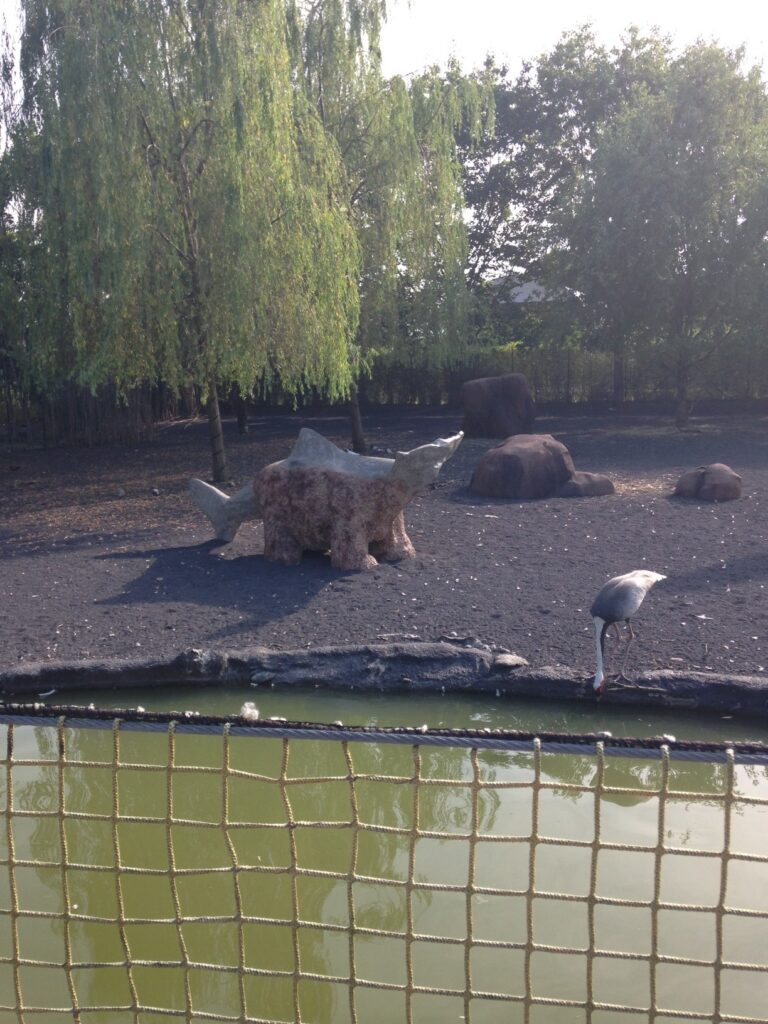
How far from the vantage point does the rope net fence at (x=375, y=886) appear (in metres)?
2.49

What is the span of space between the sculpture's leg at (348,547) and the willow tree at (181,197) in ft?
12.2

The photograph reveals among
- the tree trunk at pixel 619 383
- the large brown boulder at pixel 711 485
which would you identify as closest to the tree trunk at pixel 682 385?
the tree trunk at pixel 619 383

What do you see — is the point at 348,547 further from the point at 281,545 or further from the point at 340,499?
the point at 281,545

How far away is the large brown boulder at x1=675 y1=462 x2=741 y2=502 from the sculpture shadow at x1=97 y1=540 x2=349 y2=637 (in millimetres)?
4399

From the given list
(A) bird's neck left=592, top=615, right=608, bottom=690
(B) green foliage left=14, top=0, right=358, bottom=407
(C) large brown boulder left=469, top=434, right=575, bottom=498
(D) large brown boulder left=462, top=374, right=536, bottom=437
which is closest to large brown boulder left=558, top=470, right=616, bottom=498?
(C) large brown boulder left=469, top=434, right=575, bottom=498

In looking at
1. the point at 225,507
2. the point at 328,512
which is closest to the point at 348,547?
the point at 328,512

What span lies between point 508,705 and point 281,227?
6.65 m

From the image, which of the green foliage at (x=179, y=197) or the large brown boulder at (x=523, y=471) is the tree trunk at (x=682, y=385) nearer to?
the large brown boulder at (x=523, y=471)

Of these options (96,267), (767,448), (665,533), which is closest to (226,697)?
(665,533)

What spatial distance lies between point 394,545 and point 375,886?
4369 millimetres

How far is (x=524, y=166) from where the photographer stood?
2422cm

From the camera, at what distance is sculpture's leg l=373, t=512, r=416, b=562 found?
812cm

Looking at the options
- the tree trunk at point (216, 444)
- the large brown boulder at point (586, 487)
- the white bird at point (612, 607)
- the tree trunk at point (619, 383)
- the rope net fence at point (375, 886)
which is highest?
the tree trunk at point (619, 383)

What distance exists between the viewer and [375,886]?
3980mm
